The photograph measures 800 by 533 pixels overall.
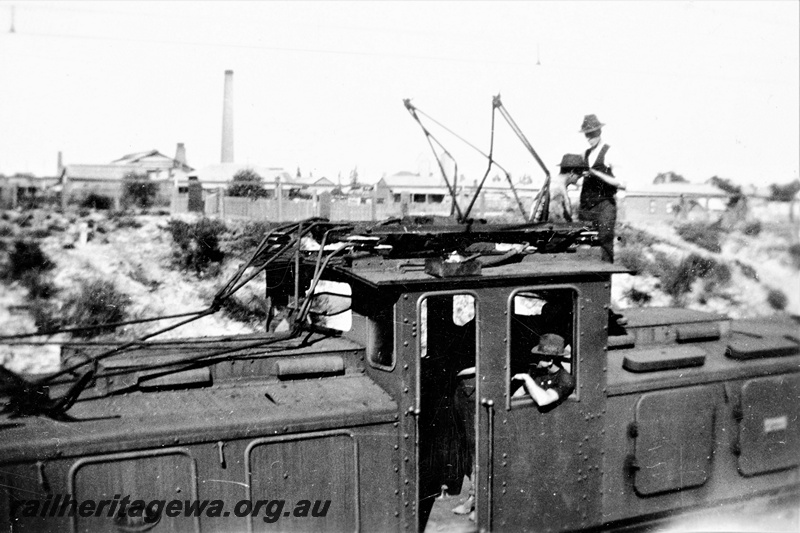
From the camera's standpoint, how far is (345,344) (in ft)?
16.9

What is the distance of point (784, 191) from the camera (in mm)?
29234

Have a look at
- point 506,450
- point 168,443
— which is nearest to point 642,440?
point 506,450

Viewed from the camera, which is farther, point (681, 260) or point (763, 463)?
point (681, 260)

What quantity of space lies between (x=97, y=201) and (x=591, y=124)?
2111cm

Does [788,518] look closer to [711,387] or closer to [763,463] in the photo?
[763,463]

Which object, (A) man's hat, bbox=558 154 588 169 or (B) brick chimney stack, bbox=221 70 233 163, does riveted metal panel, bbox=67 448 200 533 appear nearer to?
(A) man's hat, bbox=558 154 588 169

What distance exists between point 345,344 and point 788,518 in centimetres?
431

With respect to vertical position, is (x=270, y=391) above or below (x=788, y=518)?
above

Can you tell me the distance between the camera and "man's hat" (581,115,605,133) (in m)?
6.13

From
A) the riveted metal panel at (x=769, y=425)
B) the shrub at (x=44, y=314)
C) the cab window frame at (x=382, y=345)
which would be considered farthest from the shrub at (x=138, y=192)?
the riveted metal panel at (x=769, y=425)

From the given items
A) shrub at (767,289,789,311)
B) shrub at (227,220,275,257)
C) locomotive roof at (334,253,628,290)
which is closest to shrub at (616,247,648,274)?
shrub at (767,289,789,311)

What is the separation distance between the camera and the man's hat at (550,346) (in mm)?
4695

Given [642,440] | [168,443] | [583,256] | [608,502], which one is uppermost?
[583,256]

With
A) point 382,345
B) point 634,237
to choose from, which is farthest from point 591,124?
point 634,237
